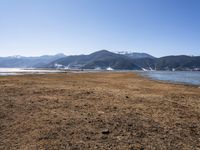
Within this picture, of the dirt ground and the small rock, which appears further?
the small rock

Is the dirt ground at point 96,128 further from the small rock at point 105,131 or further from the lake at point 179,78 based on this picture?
the lake at point 179,78

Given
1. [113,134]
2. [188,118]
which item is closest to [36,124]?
[113,134]

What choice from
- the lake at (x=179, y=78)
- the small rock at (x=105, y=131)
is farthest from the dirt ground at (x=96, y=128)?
the lake at (x=179, y=78)

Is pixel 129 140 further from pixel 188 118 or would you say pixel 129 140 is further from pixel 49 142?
pixel 188 118

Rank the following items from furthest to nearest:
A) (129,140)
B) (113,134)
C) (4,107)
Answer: (4,107) → (113,134) → (129,140)

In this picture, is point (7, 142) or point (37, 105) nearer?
point (7, 142)

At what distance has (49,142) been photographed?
869 cm

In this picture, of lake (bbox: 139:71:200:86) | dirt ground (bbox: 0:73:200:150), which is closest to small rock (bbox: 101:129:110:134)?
dirt ground (bbox: 0:73:200:150)

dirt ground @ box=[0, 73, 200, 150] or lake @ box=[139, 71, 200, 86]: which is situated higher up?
dirt ground @ box=[0, 73, 200, 150]

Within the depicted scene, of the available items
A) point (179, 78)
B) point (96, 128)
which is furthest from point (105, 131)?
point (179, 78)

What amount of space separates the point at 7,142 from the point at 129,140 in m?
4.20

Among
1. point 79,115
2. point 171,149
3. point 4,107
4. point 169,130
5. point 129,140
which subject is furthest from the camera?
point 4,107

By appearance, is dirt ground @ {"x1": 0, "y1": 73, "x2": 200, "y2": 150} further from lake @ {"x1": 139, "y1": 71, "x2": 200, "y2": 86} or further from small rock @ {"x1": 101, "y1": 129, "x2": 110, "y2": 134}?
lake @ {"x1": 139, "y1": 71, "x2": 200, "y2": 86}

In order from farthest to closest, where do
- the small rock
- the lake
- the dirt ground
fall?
the lake → the small rock → the dirt ground
